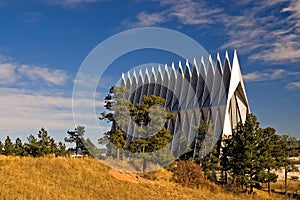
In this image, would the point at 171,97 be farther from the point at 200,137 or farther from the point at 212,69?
the point at 200,137

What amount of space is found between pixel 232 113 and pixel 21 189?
4067cm

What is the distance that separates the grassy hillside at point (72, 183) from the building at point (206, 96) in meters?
23.6

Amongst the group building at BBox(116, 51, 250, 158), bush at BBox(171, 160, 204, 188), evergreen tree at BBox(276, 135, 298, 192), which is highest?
building at BBox(116, 51, 250, 158)

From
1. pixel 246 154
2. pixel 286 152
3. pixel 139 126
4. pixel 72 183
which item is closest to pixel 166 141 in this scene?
pixel 139 126

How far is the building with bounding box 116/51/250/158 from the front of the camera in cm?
4800

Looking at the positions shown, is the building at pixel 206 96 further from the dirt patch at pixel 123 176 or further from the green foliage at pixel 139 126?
the dirt patch at pixel 123 176

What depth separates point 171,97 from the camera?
195ft

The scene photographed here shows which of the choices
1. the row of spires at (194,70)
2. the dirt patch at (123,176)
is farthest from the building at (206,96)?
the dirt patch at (123,176)

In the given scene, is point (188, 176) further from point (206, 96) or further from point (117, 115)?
point (206, 96)

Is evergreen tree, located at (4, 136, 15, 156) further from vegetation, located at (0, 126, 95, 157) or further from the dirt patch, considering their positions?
the dirt patch

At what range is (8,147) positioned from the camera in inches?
1770

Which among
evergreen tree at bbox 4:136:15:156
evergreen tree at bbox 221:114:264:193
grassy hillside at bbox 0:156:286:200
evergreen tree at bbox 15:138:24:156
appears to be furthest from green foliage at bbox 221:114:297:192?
evergreen tree at bbox 4:136:15:156

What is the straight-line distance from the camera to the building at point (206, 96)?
48000 mm

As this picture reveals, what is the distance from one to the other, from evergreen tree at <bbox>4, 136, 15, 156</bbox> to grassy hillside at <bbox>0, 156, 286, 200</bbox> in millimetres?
26172
